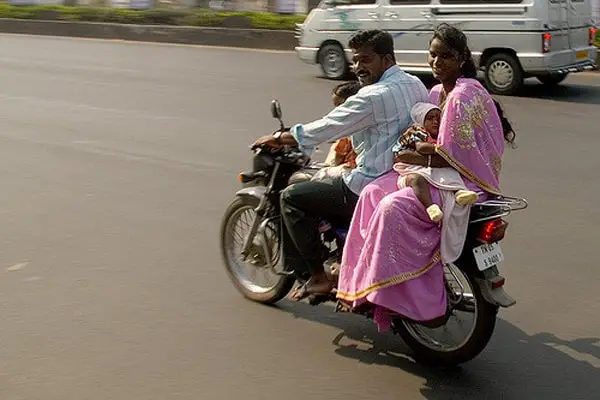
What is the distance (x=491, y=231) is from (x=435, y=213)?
0.28 m

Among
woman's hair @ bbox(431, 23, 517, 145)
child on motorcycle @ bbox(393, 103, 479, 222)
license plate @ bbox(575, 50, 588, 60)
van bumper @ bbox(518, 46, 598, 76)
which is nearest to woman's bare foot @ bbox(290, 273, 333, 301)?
child on motorcycle @ bbox(393, 103, 479, 222)

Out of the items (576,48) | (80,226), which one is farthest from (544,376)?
(576,48)

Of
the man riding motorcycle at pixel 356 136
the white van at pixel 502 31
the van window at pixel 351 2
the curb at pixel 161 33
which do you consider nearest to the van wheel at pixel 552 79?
the white van at pixel 502 31

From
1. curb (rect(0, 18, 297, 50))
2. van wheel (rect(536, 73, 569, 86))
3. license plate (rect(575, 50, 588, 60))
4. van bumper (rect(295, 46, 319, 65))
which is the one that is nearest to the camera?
license plate (rect(575, 50, 588, 60))

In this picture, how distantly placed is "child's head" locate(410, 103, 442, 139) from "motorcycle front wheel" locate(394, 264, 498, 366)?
64cm

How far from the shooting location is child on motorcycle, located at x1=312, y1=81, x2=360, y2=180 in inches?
189

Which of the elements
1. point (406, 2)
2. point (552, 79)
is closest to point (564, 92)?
point (552, 79)

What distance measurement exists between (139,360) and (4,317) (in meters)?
1.05

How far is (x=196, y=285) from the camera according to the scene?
5684 millimetres

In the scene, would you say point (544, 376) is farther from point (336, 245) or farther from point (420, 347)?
point (336, 245)

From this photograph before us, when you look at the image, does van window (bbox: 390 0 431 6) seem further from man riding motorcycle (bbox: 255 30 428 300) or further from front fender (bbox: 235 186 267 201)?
man riding motorcycle (bbox: 255 30 428 300)

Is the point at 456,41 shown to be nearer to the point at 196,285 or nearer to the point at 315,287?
the point at 315,287

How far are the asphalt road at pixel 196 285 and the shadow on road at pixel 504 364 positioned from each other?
1cm

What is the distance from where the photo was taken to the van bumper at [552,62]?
13.0 metres
